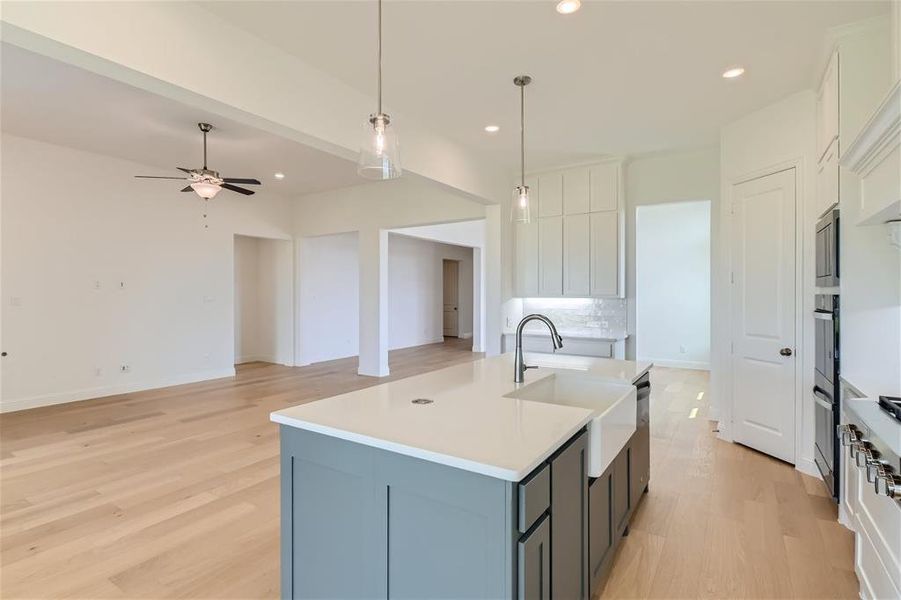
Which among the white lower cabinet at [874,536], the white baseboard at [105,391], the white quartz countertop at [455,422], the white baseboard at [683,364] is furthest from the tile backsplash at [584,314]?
the white baseboard at [105,391]

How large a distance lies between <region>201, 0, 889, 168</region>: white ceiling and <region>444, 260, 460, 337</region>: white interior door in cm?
837

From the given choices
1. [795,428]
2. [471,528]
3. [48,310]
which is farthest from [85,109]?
[795,428]

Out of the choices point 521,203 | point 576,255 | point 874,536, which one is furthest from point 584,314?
point 874,536

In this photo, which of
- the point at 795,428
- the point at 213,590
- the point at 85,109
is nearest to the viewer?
the point at 213,590

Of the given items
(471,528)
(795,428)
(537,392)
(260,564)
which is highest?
(537,392)

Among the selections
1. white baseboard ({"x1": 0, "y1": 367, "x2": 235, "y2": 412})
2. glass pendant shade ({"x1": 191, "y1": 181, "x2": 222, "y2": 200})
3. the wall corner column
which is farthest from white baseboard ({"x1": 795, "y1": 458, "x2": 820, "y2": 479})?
white baseboard ({"x1": 0, "y1": 367, "x2": 235, "y2": 412})

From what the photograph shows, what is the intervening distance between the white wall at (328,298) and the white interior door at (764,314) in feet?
20.4

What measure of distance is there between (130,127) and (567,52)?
4.35 metres

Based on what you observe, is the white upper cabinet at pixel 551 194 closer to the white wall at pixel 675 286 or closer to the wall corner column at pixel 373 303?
the wall corner column at pixel 373 303

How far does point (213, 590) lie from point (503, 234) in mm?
4524

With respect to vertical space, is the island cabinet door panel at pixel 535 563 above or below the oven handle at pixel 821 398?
below

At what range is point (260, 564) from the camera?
222 cm

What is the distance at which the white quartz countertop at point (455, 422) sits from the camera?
1.28m

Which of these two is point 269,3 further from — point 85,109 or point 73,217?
point 73,217
